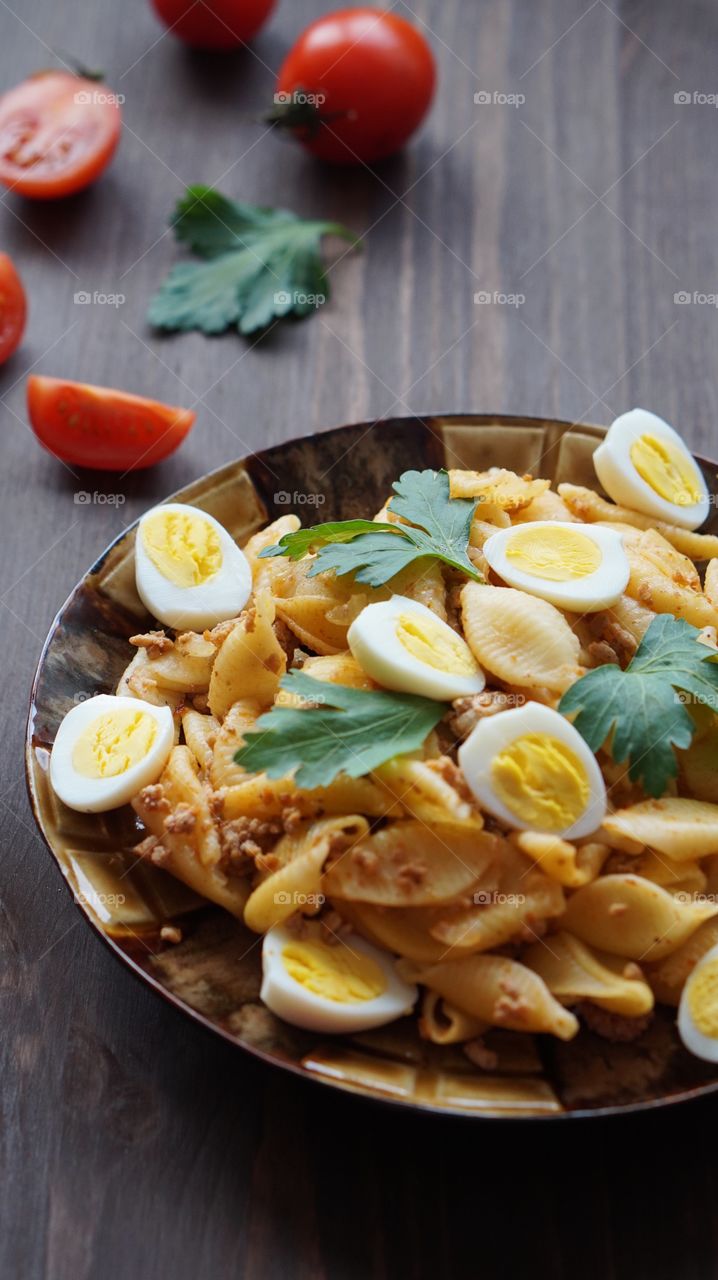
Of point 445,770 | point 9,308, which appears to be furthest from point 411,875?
point 9,308

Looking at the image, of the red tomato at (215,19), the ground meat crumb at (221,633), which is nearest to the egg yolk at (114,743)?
the ground meat crumb at (221,633)

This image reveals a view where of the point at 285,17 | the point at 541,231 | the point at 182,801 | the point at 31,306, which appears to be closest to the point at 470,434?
the point at 182,801

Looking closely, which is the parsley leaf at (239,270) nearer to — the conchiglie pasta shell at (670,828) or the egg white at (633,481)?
the egg white at (633,481)

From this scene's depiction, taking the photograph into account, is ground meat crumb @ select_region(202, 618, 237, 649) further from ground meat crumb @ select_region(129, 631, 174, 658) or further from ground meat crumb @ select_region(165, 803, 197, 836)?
ground meat crumb @ select_region(165, 803, 197, 836)

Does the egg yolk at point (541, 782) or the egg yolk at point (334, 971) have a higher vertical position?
the egg yolk at point (541, 782)

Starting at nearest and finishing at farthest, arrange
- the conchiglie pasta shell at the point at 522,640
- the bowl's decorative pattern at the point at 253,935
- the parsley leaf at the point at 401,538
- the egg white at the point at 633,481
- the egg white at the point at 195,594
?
the bowl's decorative pattern at the point at 253,935
the conchiglie pasta shell at the point at 522,640
the parsley leaf at the point at 401,538
the egg white at the point at 195,594
the egg white at the point at 633,481

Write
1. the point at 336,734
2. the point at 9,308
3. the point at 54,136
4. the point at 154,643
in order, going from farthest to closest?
the point at 54,136
the point at 9,308
the point at 154,643
the point at 336,734

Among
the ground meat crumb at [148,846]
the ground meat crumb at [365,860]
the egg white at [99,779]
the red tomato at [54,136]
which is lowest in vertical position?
the ground meat crumb at [148,846]

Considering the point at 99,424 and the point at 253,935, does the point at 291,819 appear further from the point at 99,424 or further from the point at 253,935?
the point at 99,424

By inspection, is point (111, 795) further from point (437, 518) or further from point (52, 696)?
point (437, 518)
